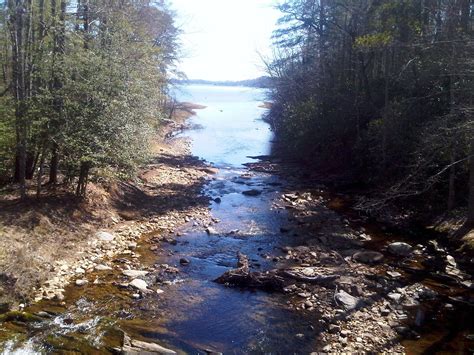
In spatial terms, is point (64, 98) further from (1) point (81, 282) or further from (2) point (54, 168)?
(1) point (81, 282)

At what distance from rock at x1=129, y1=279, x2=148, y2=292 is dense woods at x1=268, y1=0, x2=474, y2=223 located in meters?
8.07

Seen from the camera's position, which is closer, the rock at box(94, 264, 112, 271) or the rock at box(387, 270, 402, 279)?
the rock at box(94, 264, 112, 271)

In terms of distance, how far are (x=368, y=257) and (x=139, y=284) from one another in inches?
248

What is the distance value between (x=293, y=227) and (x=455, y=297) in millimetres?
5996

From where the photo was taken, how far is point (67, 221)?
38.8 feet

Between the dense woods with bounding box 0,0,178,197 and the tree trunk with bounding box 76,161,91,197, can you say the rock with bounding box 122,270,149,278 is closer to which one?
the dense woods with bounding box 0,0,178,197

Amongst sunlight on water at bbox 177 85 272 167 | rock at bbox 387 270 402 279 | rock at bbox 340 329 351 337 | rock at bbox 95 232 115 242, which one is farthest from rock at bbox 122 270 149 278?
sunlight on water at bbox 177 85 272 167

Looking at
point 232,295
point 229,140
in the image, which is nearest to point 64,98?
point 232,295

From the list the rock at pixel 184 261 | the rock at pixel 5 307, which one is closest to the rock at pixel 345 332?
the rock at pixel 184 261

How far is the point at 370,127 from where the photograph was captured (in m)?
19.7

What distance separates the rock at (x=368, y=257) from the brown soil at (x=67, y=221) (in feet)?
19.8

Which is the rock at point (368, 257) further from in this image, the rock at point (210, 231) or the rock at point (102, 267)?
the rock at point (102, 267)

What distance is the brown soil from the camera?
8.66m

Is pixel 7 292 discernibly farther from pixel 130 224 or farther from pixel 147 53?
pixel 147 53
